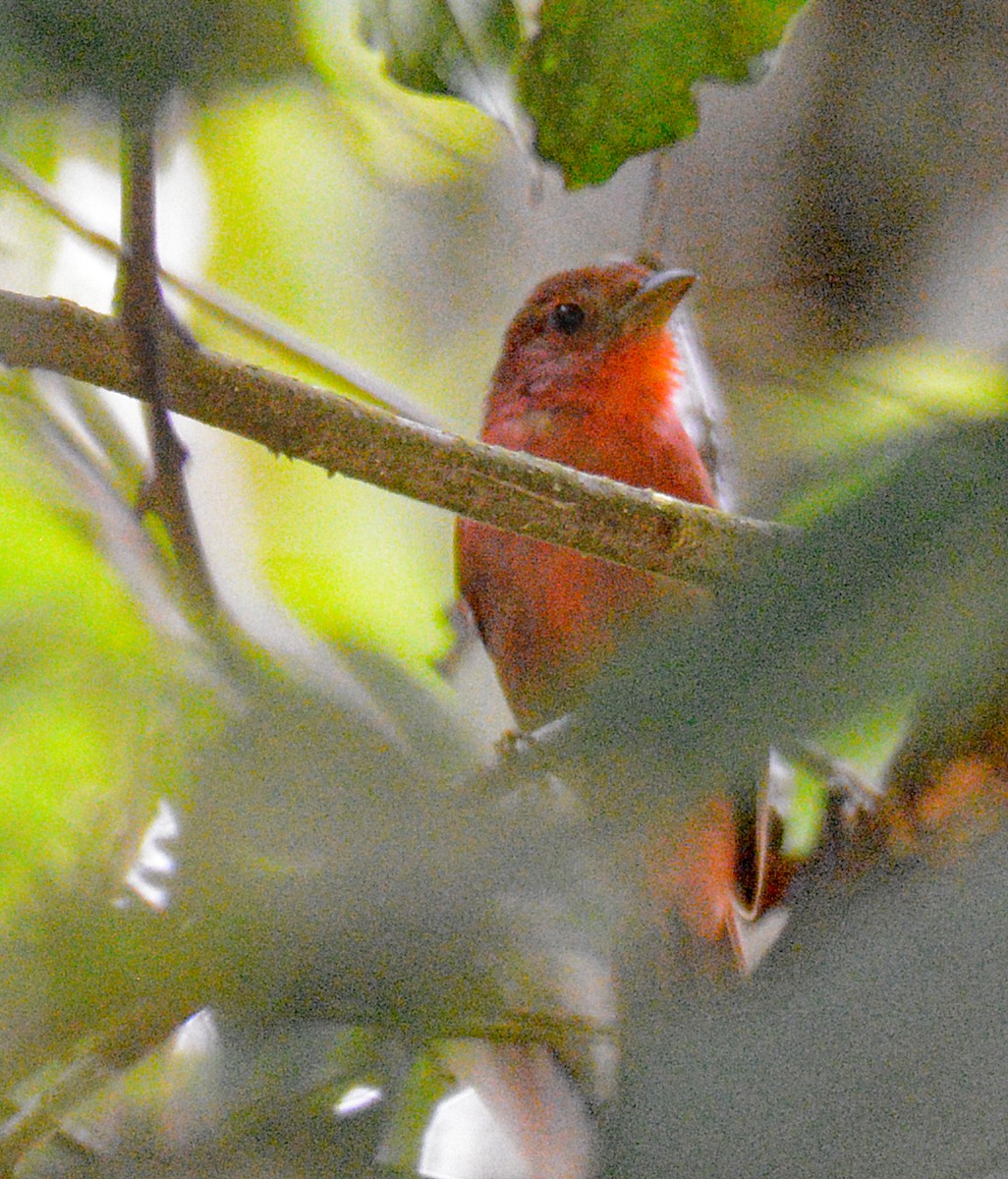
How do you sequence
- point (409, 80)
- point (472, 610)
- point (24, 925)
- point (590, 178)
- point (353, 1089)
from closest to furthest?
point (24, 925) < point (353, 1089) < point (409, 80) < point (590, 178) < point (472, 610)

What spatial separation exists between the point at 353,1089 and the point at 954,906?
360 mm

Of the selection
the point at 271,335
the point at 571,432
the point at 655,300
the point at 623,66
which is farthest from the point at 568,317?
the point at 623,66

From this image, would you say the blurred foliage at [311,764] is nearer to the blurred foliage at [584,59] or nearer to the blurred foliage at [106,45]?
the blurred foliage at [106,45]

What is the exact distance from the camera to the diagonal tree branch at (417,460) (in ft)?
3.08

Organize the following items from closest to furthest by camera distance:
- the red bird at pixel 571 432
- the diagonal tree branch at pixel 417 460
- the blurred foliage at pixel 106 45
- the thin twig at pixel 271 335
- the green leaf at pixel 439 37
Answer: the blurred foliage at pixel 106 45, the diagonal tree branch at pixel 417 460, the green leaf at pixel 439 37, the thin twig at pixel 271 335, the red bird at pixel 571 432

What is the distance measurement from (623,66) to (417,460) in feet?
1.43

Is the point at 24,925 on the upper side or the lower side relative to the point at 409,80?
lower

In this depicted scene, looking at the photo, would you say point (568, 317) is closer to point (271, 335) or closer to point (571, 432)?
point (571, 432)

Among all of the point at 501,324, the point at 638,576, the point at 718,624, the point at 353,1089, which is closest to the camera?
the point at 718,624

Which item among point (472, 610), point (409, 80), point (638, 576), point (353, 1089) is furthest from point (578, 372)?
point (353, 1089)

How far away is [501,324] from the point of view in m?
3.19

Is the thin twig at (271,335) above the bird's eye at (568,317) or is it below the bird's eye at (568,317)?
above

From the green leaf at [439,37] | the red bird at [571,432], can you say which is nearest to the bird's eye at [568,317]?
the red bird at [571,432]

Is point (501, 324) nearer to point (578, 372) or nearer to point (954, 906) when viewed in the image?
point (578, 372)
